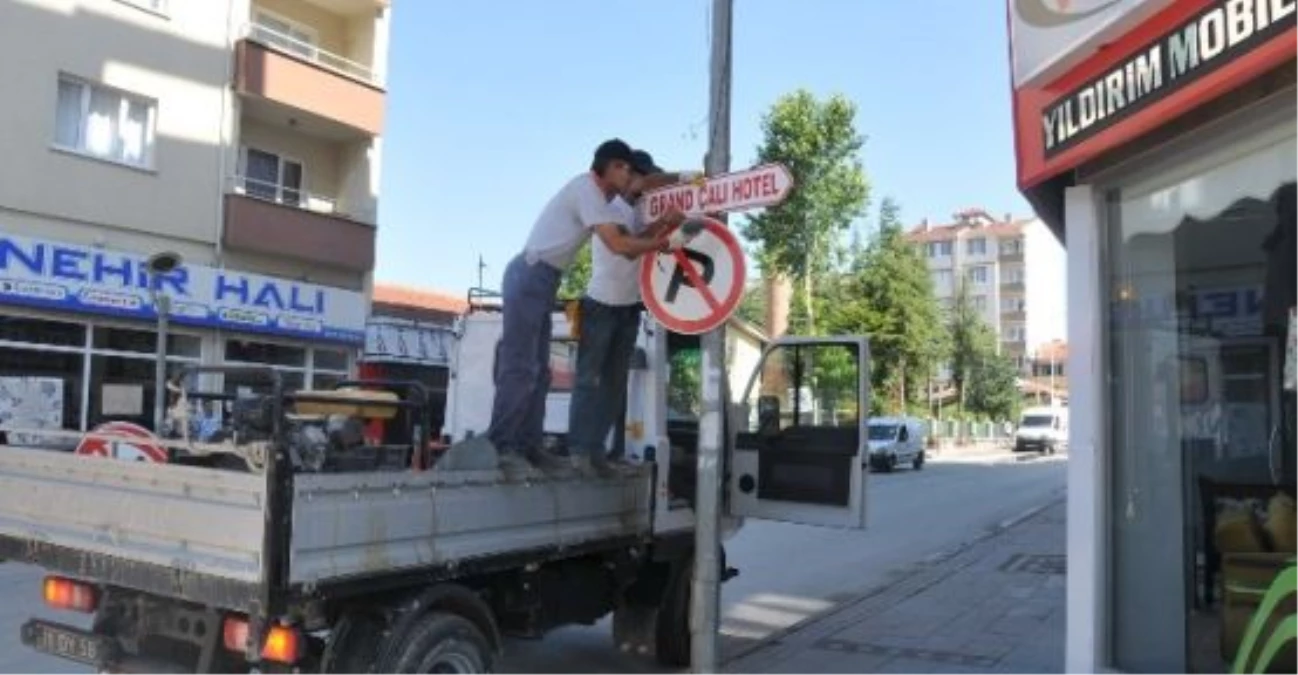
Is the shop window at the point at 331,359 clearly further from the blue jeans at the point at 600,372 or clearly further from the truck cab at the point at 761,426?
the blue jeans at the point at 600,372

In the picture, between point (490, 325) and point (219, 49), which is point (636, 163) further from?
point (219, 49)

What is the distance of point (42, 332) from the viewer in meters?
17.6

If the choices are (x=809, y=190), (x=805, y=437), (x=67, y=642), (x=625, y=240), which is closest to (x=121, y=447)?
(x=67, y=642)

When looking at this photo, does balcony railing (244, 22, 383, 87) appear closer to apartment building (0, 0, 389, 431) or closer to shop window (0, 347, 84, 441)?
apartment building (0, 0, 389, 431)

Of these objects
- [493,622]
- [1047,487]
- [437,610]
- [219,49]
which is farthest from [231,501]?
[1047,487]

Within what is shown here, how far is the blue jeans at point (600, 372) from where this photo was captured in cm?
Answer: 667

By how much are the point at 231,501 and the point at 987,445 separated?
6184 centimetres

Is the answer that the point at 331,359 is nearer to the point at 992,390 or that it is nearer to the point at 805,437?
the point at 805,437

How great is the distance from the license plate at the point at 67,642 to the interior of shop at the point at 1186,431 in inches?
182

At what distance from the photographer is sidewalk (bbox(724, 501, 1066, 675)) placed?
774cm

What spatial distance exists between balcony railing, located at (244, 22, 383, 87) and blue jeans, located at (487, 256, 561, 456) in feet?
54.1

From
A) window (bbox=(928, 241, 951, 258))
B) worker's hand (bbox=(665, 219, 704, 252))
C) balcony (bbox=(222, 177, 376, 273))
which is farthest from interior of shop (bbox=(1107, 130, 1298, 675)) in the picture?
window (bbox=(928, 241, 951, 258))

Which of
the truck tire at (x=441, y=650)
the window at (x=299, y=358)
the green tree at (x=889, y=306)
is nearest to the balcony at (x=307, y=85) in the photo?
the window at (x=299, y=358)

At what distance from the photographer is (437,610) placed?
5.12 meters
